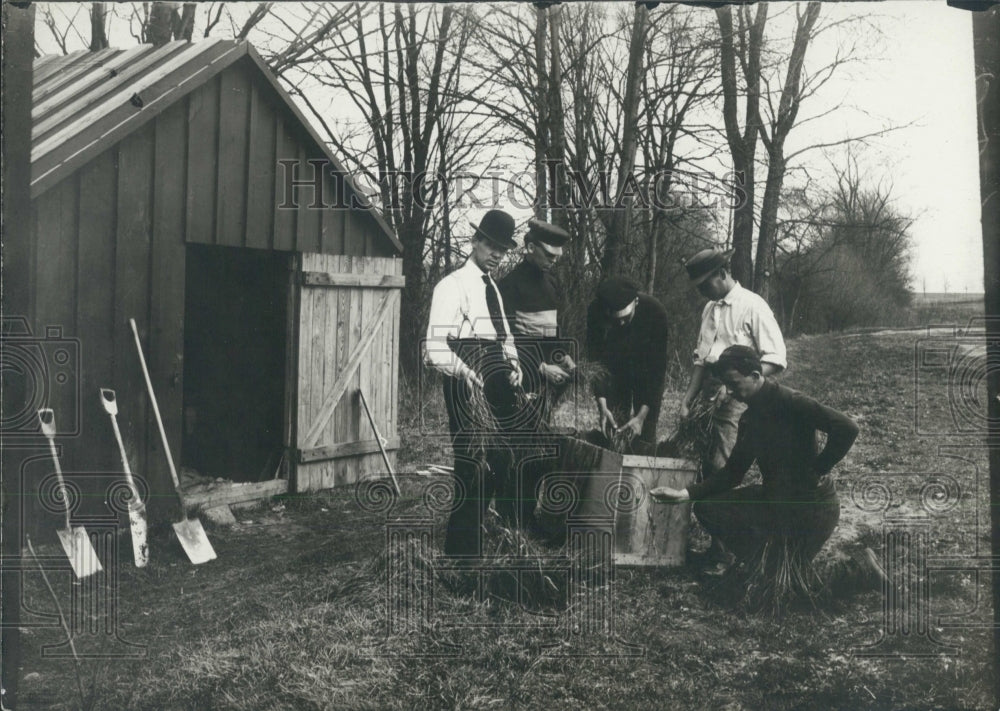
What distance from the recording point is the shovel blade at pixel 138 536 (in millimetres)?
3920

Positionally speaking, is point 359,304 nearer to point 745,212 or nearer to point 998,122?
point 745,212

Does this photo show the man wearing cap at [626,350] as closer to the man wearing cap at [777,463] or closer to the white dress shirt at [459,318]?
the man wearing cap at [777,463]

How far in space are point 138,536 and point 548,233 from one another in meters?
2.48

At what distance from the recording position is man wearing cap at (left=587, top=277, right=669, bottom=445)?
3.76m

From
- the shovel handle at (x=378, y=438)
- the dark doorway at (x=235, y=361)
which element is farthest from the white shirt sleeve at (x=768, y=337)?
the dark doorway at (x=235, y=361)

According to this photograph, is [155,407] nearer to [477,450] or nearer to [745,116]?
[477,450]

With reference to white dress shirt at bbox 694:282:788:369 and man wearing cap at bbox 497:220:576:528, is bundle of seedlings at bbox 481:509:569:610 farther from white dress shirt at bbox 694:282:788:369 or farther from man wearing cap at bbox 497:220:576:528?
white dress shirt at bbox 694:282:788:369

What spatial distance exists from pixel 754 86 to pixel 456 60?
1430 millimetres

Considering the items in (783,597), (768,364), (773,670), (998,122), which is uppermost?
(998,122)

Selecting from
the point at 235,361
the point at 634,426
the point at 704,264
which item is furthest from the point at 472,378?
the point at 235,361

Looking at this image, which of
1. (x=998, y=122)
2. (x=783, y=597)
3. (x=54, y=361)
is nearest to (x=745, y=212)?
(x=998, y=122)

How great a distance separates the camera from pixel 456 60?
12.6 ft

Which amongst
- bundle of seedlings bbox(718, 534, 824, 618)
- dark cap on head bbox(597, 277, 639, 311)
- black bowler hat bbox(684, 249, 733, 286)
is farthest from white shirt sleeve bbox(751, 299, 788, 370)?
bundle of seedlings bbox(718, 534, 824, 618)

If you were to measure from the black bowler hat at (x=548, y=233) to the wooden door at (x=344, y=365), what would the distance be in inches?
31.5
